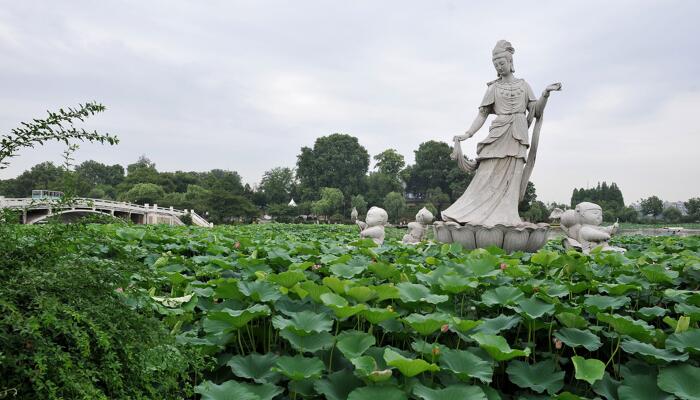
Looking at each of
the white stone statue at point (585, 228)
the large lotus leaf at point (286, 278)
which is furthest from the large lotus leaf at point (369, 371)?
the white stone statue at point (585, 228)

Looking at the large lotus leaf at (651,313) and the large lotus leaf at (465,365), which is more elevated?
the large lotus leaf at (651,313)

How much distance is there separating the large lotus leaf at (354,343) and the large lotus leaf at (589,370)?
72 cm

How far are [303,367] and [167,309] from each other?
0.77 m

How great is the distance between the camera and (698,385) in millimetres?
1592

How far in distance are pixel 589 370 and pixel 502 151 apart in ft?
18.5

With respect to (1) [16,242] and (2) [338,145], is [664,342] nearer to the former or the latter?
(1) [16,242]

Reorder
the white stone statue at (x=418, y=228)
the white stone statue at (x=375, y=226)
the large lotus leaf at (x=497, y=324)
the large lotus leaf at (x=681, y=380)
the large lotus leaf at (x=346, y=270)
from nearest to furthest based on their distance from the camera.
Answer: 1. the large lotus leaf at (x=681, y=380)
2. the large lotus leaf at (x=497, y=324)
3. the large lotus leaf at (x=346, y=270)
4. the white stone statue at (x=375, y=226)
5. the white stone statue at (x=418, y=228)

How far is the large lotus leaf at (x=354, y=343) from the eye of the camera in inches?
64.8

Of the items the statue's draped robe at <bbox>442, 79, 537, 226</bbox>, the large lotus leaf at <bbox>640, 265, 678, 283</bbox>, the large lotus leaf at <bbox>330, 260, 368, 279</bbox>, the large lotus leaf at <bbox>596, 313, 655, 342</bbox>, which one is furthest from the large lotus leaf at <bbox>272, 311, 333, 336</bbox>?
the statue's draped robe at <bbox>442, 79, 537, 226</bbox>

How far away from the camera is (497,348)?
1.64m

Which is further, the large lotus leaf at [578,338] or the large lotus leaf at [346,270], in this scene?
the large lotus leaf at [346,270]

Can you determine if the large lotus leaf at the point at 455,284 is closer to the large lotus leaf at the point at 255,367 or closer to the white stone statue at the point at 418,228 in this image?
the large lotus leaf at the point at 255,367

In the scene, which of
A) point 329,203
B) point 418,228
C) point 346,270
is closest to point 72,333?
point 346,270

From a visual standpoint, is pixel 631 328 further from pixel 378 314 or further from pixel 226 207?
pixel 226 207
